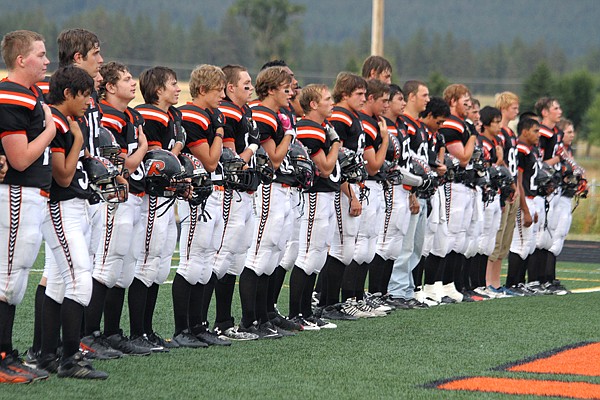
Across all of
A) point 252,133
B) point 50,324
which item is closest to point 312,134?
point 252,133

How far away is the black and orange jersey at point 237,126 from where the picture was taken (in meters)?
7.87

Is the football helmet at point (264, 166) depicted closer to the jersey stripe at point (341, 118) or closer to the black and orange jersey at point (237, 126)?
the black and orange jersey at point (237, 126)

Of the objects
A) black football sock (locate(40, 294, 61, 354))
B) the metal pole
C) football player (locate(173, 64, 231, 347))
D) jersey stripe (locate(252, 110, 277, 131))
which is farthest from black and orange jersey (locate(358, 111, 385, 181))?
the metal pole

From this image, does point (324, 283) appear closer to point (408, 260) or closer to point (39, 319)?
point (408, 260)

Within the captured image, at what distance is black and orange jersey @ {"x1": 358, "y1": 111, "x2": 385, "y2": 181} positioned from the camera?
9.48 meters

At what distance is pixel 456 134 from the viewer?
10992 millimetres

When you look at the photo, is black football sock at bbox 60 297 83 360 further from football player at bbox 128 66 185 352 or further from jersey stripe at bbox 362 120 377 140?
jersey stripe at bbox 362 120 377 140

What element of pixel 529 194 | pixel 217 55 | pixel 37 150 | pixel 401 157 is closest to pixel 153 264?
pixel 37 150

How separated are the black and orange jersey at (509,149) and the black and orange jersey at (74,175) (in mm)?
6315

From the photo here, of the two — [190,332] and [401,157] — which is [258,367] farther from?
[401,157]

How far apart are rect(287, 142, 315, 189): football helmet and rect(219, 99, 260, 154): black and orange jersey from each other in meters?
0.40

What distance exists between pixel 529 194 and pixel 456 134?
1.33 metres

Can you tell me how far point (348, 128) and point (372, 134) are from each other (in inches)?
13.5

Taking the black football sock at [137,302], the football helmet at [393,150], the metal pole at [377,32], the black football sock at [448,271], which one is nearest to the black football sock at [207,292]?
the black football sock at [137,302]
